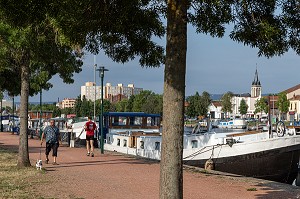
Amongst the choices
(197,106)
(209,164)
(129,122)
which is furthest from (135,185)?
(197,106)

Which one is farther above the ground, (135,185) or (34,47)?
(34,47)

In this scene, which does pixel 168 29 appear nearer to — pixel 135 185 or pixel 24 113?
pixel 135 185

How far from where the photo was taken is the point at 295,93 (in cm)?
17512

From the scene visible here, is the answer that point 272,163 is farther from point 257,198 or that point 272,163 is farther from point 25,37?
point 25,37

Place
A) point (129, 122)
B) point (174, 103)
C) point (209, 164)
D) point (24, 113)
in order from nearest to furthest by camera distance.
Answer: point (174, 103) < point (24, 113) < point (209, 164) < point (129, 122)

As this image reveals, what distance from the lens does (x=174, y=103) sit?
6.39 metres

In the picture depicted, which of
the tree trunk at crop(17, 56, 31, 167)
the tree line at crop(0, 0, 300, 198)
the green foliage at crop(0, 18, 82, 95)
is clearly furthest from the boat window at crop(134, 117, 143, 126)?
the tree line at crop(0, 0, 300, 198)

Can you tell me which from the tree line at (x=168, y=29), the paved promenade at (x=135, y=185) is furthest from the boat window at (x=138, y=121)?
the tree line at (x=168, y=29)

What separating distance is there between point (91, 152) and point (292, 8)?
1583 cm

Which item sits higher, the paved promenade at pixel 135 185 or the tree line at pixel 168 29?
the tree line at pixel 168 29

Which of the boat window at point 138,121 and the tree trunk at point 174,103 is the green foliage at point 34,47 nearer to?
the tree trunk at point 174,103

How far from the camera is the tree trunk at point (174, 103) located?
252 inches

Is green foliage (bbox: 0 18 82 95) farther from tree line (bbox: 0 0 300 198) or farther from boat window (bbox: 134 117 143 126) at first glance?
boat window (bbox: 134 117 143 126)

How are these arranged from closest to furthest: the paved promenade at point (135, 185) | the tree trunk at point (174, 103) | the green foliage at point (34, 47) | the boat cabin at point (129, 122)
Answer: the tree trunk at point (174, 103)
the paved promenade at point (135, 185)
the green foliage at point (34, 47)
the boat cabin at point (129, 122)
